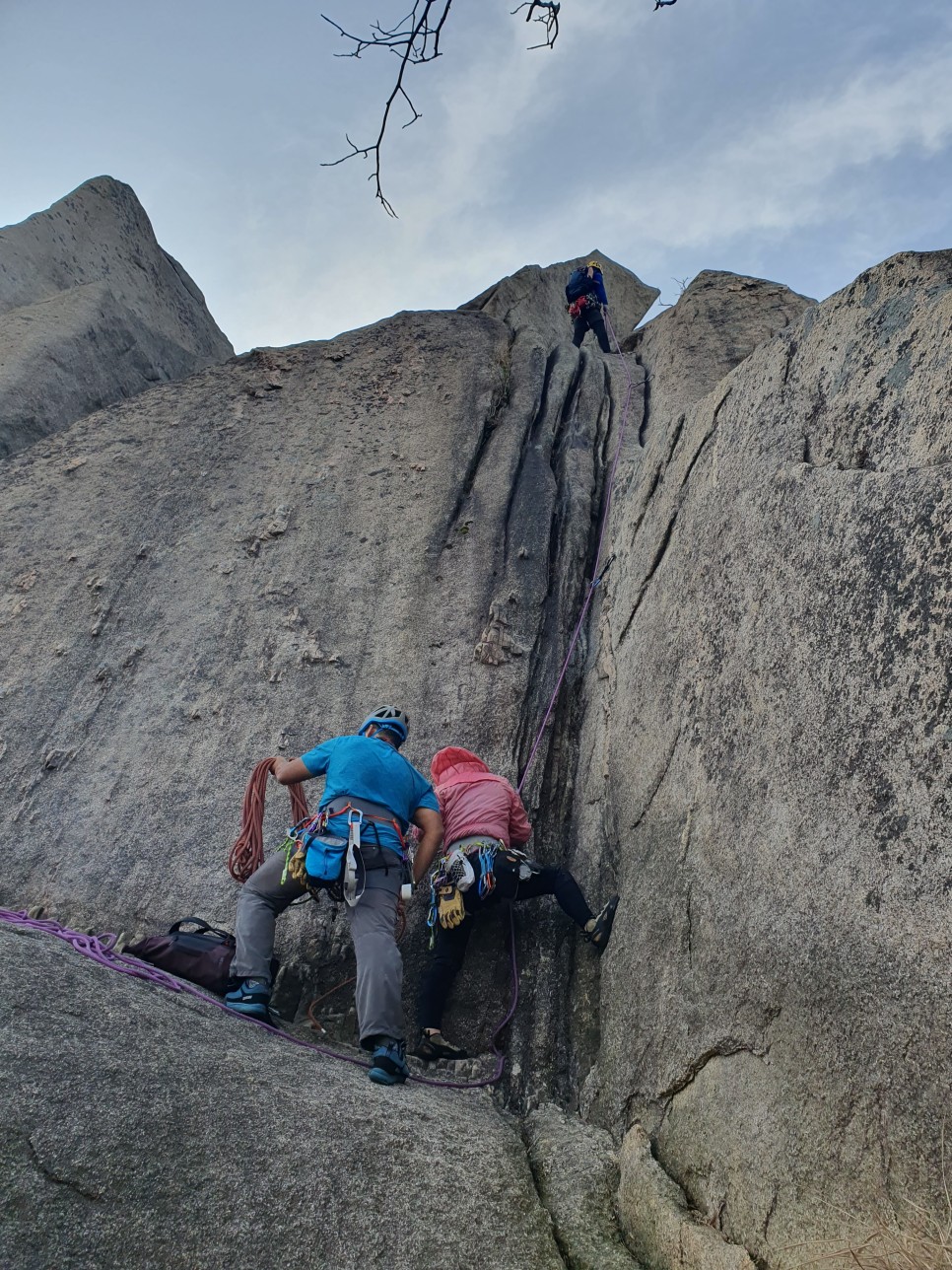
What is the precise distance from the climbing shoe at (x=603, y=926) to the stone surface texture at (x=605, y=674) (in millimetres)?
131

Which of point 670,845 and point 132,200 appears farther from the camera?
point 132,200

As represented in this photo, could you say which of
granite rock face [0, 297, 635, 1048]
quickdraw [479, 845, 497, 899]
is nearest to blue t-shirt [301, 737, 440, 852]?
quickdraw [479, 845, 497, 899]

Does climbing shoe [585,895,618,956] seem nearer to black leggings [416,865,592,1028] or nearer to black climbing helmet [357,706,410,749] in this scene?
black leggings [416,865,592,1028]

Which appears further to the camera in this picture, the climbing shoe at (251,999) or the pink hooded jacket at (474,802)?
the pink hooded jacket at (474,802)

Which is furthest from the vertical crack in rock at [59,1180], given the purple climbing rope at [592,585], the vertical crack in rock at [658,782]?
the purple climbing rope at [592,585]

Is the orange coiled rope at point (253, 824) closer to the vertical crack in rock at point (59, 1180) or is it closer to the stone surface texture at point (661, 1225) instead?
the stone surface texture at point (661, 1225)

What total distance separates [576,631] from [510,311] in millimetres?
7205

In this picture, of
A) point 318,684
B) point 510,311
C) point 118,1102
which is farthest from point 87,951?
point 510,311

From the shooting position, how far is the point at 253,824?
5906mm

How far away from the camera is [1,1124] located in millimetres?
2762

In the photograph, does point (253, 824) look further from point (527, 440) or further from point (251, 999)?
point (527, 440)

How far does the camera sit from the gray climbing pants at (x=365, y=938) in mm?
4422

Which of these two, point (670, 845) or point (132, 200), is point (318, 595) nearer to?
point (670, 845)

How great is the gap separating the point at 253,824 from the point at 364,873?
1379mm
